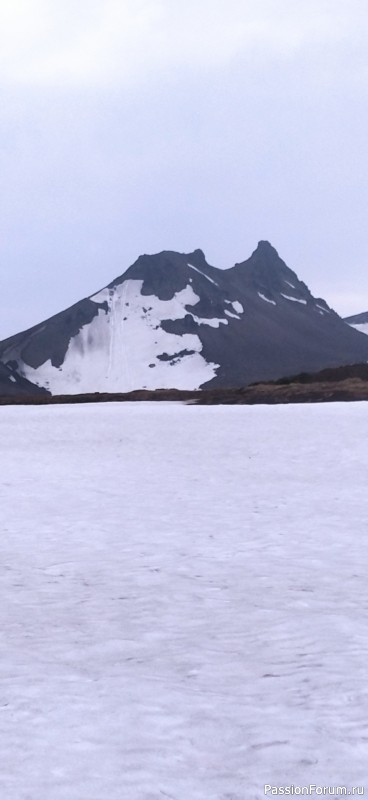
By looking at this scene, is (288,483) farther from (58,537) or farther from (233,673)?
(233,673)

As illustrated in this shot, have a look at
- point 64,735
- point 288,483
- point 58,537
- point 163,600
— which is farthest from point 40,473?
point 64,735

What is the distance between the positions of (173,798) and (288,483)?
12.3 m

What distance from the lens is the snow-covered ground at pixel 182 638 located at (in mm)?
3906

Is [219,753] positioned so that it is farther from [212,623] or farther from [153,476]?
[153,476]

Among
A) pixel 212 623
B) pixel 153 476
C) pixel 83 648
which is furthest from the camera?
pixel 153 476

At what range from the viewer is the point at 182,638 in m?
6.17

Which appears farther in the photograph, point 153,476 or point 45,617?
point 153,476

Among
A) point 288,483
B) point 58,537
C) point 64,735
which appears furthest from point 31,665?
point 288,483

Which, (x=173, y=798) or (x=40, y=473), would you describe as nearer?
(x=173, y=798)

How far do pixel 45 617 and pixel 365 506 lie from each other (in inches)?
282

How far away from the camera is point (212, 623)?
6605 millimetres

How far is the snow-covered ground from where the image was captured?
3906 millimetres

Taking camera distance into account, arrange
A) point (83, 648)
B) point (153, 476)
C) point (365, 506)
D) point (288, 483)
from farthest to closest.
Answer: point (153, 476), point (288, 483), point (365, 506), point (83, 648)

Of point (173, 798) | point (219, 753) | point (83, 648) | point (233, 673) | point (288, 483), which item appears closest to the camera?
point (173, 798)
